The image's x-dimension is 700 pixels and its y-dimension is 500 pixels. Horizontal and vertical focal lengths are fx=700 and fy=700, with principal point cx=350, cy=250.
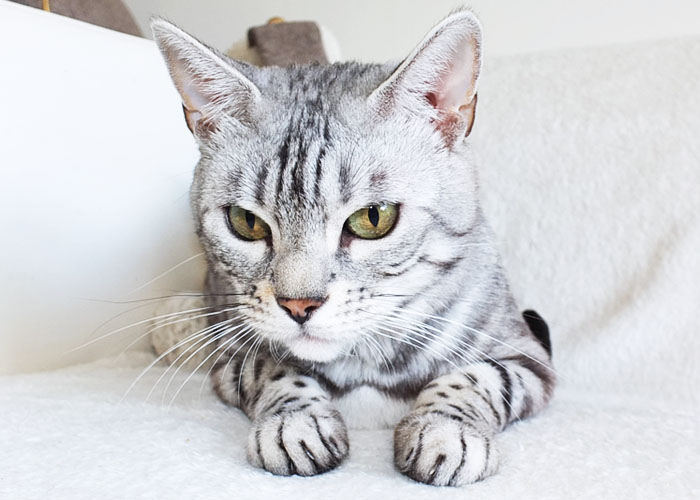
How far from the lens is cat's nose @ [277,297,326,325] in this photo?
0.85m

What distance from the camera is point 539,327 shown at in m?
1.28

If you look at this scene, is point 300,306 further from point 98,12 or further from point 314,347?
point 98,12

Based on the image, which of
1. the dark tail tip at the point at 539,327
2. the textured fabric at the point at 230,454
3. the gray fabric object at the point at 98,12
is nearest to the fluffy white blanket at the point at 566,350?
the textured fabric at the point at 230,454

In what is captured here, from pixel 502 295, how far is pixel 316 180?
Result: 414 mm

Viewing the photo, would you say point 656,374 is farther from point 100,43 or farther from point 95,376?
point 100,43

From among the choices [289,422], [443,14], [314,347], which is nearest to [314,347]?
[314,347]

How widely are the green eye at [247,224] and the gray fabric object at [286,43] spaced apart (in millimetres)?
852

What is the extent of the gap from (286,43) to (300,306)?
1075mm

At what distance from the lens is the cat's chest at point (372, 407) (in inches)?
40.9

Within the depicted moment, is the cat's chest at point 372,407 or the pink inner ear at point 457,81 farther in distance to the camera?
the cat's chest at point 372,407

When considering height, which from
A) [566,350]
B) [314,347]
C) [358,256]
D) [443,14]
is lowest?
[566,350]

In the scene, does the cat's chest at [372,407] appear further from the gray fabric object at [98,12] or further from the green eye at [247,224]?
the gray fabric object at [98,12]

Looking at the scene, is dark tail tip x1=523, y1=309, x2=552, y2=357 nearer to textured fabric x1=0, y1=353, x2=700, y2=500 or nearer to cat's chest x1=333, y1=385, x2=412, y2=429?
textured fabric x1=0, y1=353, x2=700, y2=500

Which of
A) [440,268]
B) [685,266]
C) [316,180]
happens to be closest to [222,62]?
[316,180]
